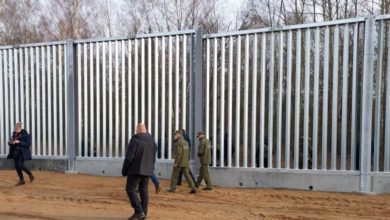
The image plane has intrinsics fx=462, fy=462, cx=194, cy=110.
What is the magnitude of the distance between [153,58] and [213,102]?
8.12 feet

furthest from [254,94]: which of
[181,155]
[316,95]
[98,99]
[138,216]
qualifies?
[138,216]

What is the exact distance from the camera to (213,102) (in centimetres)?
1341

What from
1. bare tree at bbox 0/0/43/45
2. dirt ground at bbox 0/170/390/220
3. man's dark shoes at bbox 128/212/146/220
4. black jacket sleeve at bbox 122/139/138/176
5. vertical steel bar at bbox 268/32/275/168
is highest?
bare tree at bbox 0/0/43/45

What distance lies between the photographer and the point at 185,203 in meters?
10.3

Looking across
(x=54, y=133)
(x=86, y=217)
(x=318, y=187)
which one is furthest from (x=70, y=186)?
(x=318, y=187)

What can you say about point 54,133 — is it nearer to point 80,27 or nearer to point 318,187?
point 318,187

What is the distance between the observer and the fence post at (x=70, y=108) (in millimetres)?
15445

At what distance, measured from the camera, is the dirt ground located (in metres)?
8.93

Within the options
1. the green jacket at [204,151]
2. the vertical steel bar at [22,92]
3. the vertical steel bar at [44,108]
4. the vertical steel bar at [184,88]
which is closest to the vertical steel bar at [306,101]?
the green jacket at [204,151]

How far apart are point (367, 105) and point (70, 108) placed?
935cm

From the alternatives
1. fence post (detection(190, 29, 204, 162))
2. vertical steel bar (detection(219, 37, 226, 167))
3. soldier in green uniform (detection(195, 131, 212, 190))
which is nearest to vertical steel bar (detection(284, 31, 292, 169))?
vertical steel bar (detection(219, 37, 226, 167))

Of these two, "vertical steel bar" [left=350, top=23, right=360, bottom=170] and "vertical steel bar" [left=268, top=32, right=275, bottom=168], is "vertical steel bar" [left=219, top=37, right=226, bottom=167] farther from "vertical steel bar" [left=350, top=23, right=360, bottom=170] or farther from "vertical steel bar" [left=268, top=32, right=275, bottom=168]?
"vertical steel bar" [left=350, top=23, right=360, bottom=170]

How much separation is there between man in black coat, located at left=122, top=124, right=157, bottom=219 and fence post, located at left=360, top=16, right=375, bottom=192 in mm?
5761

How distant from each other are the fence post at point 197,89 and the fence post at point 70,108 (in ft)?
14.4
